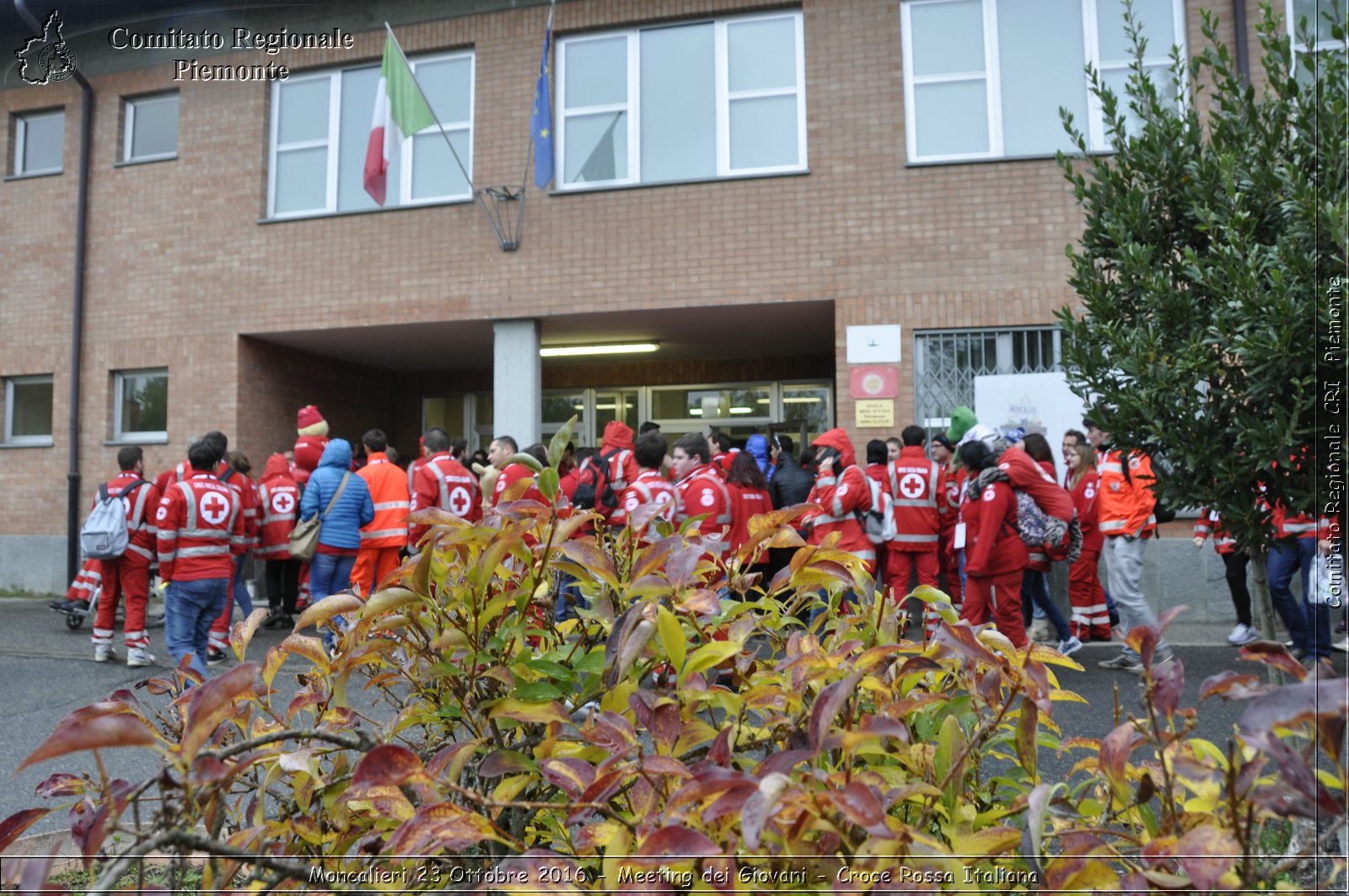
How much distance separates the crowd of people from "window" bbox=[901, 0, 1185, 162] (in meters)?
3.33

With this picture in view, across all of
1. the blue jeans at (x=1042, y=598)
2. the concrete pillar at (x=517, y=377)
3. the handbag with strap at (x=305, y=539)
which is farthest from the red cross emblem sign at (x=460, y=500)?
the blue jeans at (x=1042, y=598)

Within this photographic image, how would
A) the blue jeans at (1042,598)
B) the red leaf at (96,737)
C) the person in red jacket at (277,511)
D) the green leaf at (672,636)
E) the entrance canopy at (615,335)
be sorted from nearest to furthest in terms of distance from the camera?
the red leaf at (96,737) → the green leaf at (672,636) → the blue jeans at (1042,598) → the person in red jacket at (277,511) → the entrance canopy at (615,335)

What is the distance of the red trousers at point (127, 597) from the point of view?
758 cm

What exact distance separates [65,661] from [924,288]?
891 centimetres

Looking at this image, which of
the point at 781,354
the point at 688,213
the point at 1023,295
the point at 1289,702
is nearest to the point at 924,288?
the point at 1023,295

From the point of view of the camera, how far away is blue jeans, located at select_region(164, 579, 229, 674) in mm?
6914

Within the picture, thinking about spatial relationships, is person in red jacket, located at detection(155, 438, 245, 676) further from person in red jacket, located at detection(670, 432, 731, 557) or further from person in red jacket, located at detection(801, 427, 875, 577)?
person in red jacket, located at detection(801, 427, 875, 577)

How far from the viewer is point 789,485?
30.0ft

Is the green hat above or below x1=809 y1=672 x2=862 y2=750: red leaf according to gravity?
above

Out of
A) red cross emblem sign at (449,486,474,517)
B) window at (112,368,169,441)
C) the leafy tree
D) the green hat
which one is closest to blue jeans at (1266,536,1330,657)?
the green hat

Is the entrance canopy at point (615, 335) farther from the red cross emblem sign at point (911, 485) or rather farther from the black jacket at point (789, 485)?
the red cross emblem sign at point (911, 485)

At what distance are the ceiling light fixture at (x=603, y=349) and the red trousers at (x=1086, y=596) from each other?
660cm

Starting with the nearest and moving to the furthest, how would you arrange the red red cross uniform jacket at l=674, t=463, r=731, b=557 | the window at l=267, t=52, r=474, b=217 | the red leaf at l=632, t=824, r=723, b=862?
the red leaf at l=632, t=824, r=723, b=862, the red red cross uniform jacket at l=674, t=463, r=731, b=557, the window at l=267, t=52, r=474, b=217

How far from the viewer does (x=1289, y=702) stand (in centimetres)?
90
